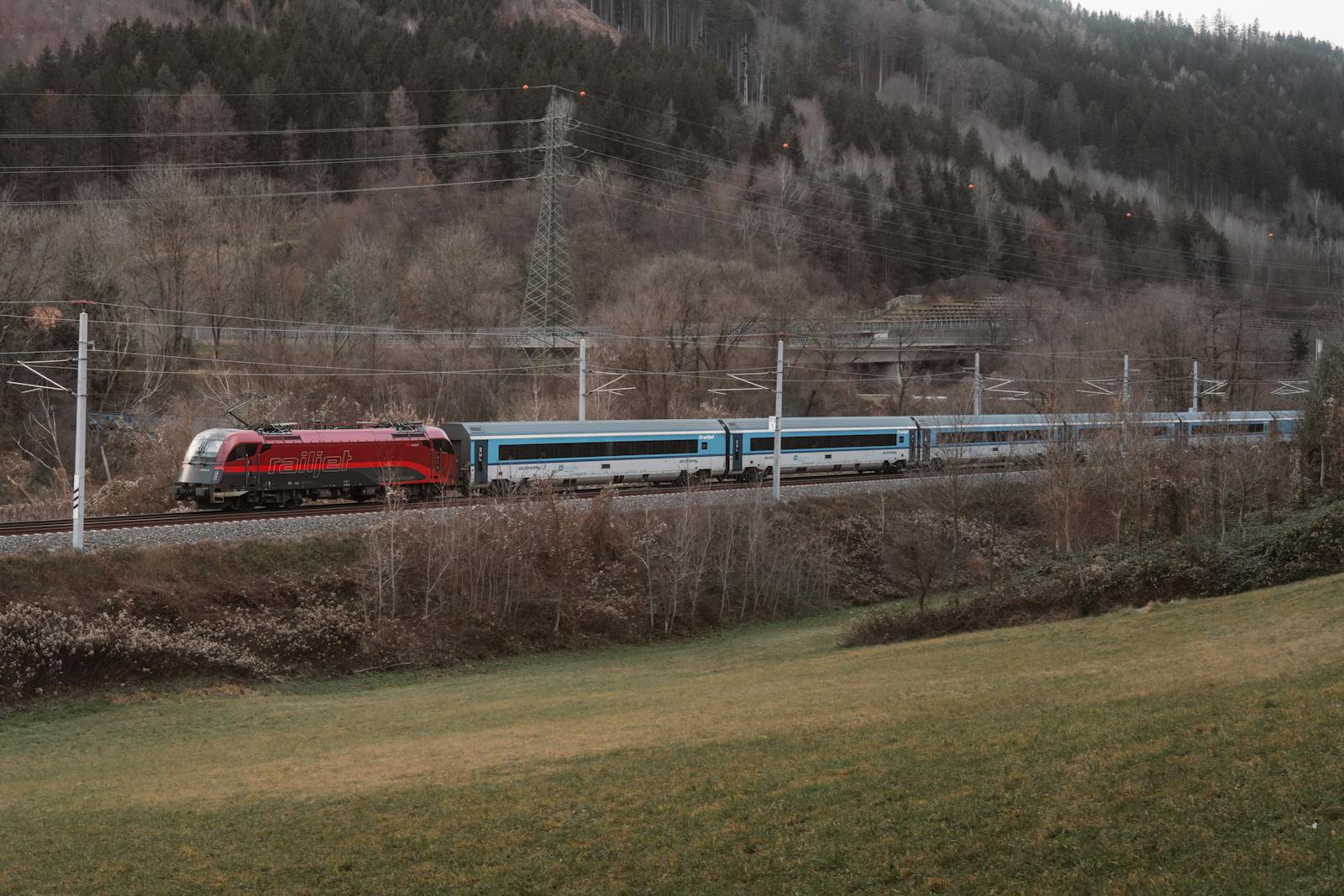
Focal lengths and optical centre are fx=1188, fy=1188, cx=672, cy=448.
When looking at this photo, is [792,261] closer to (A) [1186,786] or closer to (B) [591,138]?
(B) [591,138]

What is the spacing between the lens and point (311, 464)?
133 feet

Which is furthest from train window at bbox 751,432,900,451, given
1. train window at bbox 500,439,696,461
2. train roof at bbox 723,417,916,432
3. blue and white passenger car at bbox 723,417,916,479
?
train window at bbox 500,439,696,461

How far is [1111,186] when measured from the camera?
16150 centimetres

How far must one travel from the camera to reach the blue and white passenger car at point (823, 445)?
53.2 metres

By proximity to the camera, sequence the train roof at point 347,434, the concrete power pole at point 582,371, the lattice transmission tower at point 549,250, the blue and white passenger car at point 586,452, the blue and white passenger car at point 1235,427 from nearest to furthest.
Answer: the train roof at point 347,434, the concrete power pole at point 582,371, the blue and white passenger car at point 586,452, the blue and white passenger car at point 1235,427, the lattice transmission tower at point 549,250

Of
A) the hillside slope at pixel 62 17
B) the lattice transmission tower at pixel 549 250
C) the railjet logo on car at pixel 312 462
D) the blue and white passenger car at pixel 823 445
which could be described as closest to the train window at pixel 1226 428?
the blue and white passenger car at pixel 823 445

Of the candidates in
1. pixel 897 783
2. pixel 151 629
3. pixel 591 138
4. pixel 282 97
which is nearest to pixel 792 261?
pixel 591 138

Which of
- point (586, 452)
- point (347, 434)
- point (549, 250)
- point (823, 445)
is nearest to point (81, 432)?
point (347, 434)

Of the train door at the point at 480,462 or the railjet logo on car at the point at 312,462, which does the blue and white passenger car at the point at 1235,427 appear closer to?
the train door at the point at 480,462

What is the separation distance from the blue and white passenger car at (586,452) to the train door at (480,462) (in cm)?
3

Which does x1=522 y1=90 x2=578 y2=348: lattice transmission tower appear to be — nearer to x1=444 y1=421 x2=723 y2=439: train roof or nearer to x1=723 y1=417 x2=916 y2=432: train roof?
x1=444 y1=421 x2=723 y2=439: train roof

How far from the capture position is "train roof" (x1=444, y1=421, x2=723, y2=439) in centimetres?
4509

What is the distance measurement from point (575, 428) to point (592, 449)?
115 centimetres

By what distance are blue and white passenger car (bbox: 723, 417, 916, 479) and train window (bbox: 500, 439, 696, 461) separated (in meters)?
2.83
